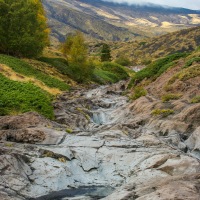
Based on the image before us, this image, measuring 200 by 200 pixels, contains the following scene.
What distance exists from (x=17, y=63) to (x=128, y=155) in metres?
39.4

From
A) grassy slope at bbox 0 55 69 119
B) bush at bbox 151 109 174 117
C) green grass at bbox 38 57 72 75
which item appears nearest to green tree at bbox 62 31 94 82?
green grass at bbox 38 57 72 75

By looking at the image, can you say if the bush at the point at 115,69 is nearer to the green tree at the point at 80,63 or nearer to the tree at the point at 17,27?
the green tree at the point at 80,63

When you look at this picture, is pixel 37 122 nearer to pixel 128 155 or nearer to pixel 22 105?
pixel 22 105

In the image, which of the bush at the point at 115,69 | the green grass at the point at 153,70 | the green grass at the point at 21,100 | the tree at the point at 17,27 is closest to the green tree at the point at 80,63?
the tree at the point at 17,27

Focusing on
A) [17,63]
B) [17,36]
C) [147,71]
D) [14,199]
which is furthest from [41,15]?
[14,199]

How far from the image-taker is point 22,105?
99.9 ft

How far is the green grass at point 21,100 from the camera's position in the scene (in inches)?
1171

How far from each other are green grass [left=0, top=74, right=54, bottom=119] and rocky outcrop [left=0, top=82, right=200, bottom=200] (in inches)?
171

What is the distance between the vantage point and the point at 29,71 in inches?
2164

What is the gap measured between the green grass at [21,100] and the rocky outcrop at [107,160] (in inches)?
171

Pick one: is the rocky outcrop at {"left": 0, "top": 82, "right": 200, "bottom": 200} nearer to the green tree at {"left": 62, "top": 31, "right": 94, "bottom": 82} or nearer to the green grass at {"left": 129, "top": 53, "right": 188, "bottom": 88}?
the green grass at {"left": 129, "top": 53, "right": 188, "bottom": 88}

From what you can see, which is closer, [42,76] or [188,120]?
[188,120]

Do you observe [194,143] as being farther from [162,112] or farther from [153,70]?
[153,70]

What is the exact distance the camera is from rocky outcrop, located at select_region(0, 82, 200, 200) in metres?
14.1
